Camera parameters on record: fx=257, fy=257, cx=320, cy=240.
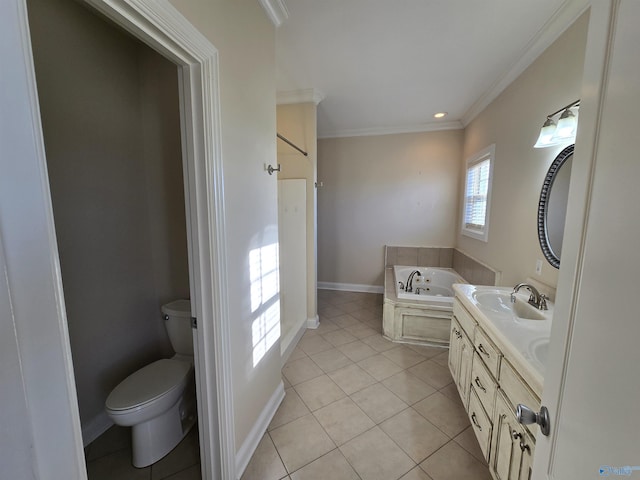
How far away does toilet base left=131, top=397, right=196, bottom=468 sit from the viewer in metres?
1.44

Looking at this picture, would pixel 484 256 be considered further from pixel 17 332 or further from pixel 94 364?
pixel 94 364

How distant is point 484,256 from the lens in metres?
2.78

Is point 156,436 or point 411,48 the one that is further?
point 411,48

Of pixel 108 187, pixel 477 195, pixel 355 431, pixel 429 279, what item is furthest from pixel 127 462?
pixel 477 195

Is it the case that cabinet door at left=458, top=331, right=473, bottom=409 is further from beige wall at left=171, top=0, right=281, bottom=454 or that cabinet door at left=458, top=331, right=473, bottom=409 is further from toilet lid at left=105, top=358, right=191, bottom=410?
toilet lid at left=105, top=358, right=191, bottom=410

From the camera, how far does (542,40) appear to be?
1790mm

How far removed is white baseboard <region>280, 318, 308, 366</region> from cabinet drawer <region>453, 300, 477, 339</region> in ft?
5.02

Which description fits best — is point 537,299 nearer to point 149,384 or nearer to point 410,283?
point 410,283

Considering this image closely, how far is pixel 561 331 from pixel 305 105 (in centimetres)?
283

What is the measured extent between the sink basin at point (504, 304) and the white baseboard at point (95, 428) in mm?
2568

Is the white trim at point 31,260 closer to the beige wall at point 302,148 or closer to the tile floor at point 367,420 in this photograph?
the tile floor at point 367,420

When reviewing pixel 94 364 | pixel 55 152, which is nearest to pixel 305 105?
pixel 55 152

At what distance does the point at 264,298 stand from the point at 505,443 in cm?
143

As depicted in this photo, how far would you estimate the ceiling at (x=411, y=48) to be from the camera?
158 centimetres
